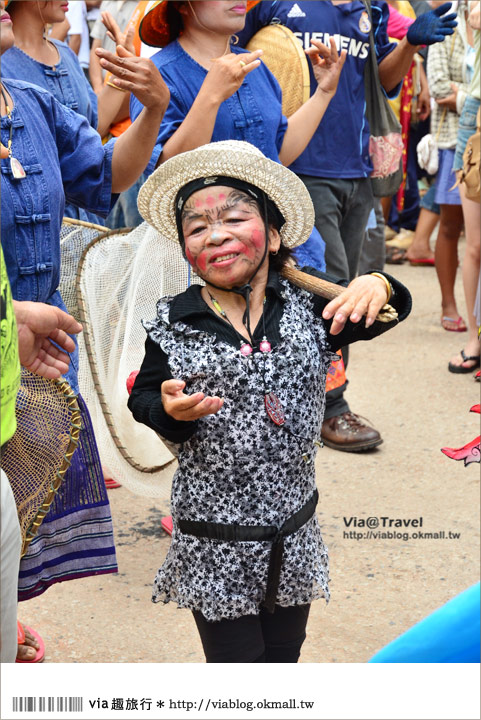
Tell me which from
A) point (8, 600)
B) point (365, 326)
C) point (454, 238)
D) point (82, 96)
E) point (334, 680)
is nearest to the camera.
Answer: point (334, 680)

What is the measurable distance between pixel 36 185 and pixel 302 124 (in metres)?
1.06

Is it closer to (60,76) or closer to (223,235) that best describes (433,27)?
(60,76)

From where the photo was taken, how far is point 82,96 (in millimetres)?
3518

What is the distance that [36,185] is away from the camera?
2.13 metres

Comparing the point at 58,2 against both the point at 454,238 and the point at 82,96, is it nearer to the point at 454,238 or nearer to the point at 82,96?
the point at 82,96

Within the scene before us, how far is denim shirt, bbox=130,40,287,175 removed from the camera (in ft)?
9.19

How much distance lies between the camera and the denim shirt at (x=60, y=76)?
3195 mm

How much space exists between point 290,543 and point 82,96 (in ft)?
6.89

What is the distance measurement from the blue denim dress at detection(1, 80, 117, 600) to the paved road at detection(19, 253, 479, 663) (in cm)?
48

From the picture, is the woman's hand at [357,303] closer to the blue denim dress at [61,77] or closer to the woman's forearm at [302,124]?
the woman's forearm at [302,124]

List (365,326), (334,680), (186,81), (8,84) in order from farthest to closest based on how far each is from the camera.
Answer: (186,81), (8,84), (365,326), (334,680)

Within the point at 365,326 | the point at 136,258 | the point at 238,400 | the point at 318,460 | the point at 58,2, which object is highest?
the point at 58,2

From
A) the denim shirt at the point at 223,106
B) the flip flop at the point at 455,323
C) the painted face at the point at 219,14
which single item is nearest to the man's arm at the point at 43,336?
the denim shirt at the point at 223,106

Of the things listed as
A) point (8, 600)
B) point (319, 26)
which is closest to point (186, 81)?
point (319, 26)
